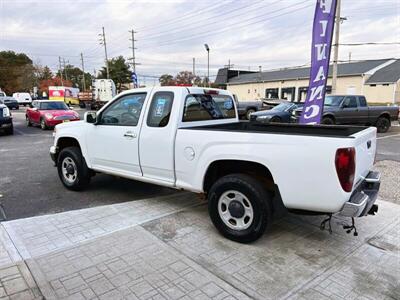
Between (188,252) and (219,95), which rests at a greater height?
(219,95)

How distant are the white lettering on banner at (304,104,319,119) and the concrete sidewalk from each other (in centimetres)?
326

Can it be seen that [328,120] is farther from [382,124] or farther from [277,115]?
[382,124]

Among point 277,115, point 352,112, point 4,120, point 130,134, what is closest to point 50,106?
point 4,120

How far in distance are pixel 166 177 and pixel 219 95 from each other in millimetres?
1683

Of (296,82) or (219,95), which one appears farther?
(296,82)

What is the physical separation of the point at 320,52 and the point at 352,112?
8.23 m

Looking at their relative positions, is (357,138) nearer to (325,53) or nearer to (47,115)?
(325,53)

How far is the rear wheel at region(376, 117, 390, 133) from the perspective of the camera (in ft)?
49.4

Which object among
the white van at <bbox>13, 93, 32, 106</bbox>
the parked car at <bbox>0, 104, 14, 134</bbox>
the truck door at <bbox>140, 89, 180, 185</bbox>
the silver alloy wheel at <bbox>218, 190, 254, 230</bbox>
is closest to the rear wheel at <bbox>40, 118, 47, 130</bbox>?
the parked car at <bbox>0, 104, 14, 134</bbox>

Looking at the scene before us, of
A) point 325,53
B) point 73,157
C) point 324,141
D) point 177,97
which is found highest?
point 325,53

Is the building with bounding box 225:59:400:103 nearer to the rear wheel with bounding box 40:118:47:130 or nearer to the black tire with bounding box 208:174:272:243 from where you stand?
the rear wheel with bounding box 40:118:47:130

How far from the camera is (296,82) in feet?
130

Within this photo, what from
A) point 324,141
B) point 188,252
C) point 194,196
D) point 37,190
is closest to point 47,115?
point 37,190

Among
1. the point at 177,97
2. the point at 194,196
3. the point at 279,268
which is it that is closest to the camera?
the point at 279,268
